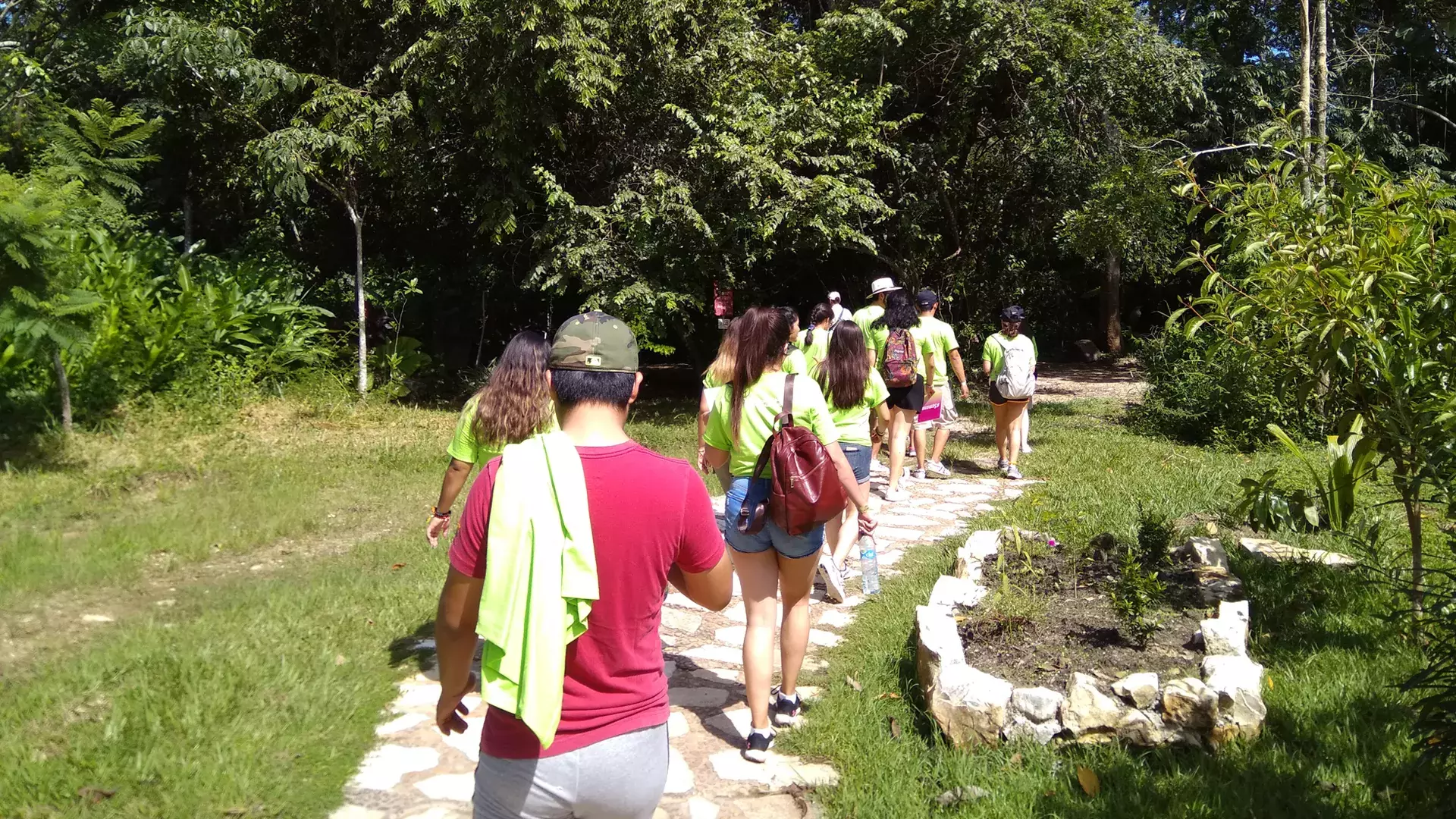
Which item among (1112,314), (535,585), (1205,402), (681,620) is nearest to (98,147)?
(681,620)

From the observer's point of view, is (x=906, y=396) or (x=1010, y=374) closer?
(x=906, y=396)

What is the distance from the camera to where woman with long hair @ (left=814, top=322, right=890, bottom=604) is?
6.16m

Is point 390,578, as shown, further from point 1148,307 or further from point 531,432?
point 1148,307

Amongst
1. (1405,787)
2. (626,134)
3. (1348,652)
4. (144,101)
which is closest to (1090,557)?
(1348,652)

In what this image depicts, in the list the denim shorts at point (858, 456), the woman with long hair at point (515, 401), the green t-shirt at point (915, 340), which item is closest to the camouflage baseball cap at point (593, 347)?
the woman with long hair at point (515, 401)

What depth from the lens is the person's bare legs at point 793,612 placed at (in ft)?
14.3

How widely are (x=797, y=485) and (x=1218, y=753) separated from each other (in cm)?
199

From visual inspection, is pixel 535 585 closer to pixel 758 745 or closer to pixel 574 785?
pixel 574 785

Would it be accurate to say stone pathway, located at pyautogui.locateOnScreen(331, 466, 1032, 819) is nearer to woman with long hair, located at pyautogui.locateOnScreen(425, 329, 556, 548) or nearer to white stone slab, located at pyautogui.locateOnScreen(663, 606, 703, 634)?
white stone slab, located at pyautogui.locateOnScreen(663, 606, 703, 634)

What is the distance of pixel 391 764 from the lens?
14.2ft

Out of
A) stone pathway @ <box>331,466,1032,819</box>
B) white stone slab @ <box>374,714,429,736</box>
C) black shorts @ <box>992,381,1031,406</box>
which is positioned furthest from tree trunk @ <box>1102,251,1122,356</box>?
white stone slab @ <box>374,714,429,736</box>

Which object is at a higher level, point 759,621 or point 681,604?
point 759,621

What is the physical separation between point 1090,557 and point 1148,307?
24.0m

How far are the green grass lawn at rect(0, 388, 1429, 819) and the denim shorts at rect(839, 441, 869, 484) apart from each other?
83cm
